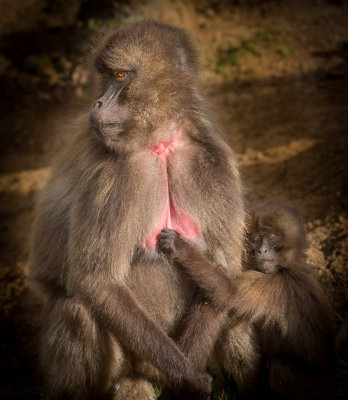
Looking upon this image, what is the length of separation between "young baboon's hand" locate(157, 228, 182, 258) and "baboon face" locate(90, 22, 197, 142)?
664 mm

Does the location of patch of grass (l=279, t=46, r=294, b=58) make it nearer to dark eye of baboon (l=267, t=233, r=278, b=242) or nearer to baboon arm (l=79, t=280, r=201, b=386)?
dark eye of baboon (l=267, t=233, r=278, b=242)

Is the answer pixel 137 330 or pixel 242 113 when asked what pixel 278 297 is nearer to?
pixel 137 330

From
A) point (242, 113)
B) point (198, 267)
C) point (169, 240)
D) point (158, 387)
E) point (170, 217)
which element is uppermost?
point (242, 113)

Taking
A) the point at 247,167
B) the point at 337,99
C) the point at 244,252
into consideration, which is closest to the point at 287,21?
the point at 337,99

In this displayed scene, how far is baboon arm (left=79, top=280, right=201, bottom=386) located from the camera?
3.09 meters

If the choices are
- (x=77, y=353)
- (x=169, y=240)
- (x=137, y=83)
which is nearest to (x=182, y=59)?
(x=137, y=83)

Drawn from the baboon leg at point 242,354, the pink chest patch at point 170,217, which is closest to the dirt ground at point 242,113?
the baboon leg at point 242,354

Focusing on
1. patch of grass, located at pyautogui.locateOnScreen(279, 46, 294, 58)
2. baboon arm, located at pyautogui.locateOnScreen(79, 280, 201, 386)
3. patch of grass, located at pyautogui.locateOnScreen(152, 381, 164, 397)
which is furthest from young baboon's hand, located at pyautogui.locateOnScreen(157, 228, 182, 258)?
patch of grass, located at pyautogui.locateOnScreen(279, 46, 294, 58)

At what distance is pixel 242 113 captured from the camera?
7.04m

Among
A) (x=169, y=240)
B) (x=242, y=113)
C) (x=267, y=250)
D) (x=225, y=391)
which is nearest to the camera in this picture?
(x=169, y=240)

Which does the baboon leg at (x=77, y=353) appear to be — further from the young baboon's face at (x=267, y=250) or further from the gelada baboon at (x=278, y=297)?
the young baboon's face at (x=267, y=250)

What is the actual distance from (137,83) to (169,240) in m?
1.01

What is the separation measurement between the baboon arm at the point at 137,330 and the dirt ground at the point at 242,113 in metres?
1.20

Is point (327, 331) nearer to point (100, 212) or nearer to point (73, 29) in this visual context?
point (100, 212)
